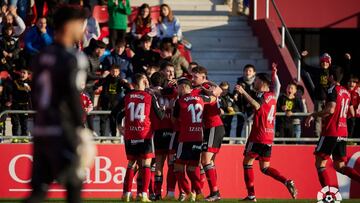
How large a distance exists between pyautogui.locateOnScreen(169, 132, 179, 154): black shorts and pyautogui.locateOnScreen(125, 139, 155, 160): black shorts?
2.91ft

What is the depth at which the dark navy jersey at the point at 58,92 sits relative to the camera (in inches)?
381

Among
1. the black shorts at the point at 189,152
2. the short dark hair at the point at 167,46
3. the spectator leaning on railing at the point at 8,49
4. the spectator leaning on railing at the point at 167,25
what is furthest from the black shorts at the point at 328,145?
the spectator leaning on railing at the point at 8,49

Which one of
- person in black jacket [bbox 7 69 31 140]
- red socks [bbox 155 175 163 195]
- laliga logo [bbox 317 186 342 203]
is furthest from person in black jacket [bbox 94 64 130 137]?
laliga logo [bbox 317 186 342 203]

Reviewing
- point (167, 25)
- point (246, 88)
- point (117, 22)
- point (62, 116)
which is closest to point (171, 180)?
point (246, 88)

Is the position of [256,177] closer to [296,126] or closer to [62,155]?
[296,126]

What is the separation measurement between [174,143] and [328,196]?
9.45ft

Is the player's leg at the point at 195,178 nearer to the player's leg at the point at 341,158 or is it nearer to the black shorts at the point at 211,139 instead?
the black shorts at the point at 211,139

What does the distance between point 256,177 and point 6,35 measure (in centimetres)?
620

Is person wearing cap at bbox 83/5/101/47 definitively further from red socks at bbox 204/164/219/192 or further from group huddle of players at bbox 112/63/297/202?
red socks at bbox 204/164/219/192

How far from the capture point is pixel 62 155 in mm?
9727

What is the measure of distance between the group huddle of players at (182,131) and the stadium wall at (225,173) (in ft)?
5.65

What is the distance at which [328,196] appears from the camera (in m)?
17.3

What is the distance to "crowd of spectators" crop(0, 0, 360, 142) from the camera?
20.9 metres

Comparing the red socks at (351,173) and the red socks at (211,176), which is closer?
the red socks at (351,173)
